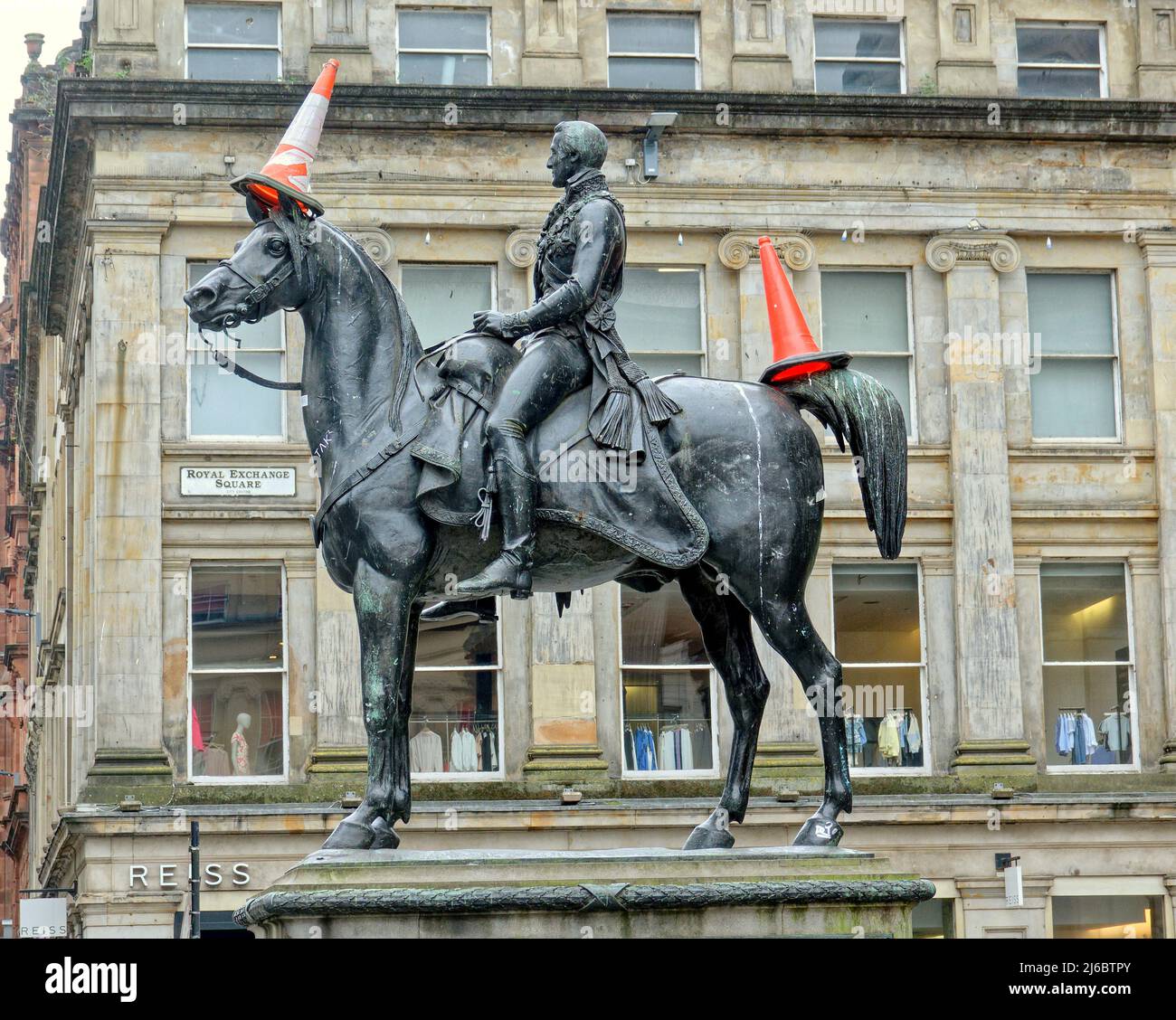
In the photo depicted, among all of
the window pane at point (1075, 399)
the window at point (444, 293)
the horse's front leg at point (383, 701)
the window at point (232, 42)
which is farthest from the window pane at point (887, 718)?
the horse's front leg at point (383, 701)

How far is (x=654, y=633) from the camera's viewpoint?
34469mm

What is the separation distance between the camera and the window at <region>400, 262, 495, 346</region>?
34719 mm

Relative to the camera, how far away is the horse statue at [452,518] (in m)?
12.1

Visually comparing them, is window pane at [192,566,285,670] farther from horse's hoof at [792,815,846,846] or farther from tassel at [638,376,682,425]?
horse's hoof at [792,815,846,846]

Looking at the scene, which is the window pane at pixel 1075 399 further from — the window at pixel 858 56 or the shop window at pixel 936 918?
the shop window at pixel 936 918

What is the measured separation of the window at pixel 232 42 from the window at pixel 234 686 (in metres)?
7.90

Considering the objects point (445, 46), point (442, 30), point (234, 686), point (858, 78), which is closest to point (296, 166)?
point (234, 686)

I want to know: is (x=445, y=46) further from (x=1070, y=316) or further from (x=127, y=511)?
(x=1070, y=316)

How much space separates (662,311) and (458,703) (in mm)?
6873

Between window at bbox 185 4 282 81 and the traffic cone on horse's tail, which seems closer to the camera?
the traffic cone on horse's tail

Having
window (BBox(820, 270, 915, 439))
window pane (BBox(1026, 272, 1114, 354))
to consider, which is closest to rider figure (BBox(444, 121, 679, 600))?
window (BBox(820, 270, 915, 439))

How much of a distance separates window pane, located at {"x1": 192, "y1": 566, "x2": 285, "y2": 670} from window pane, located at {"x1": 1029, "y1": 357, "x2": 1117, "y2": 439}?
1238 cm

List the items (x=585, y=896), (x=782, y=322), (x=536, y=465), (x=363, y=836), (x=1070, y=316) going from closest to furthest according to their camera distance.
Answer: (x=585, y=896) → (x=363, y=836) → (x=536, y=465) → (x=782, y=322) → (x=1070, y=316)
